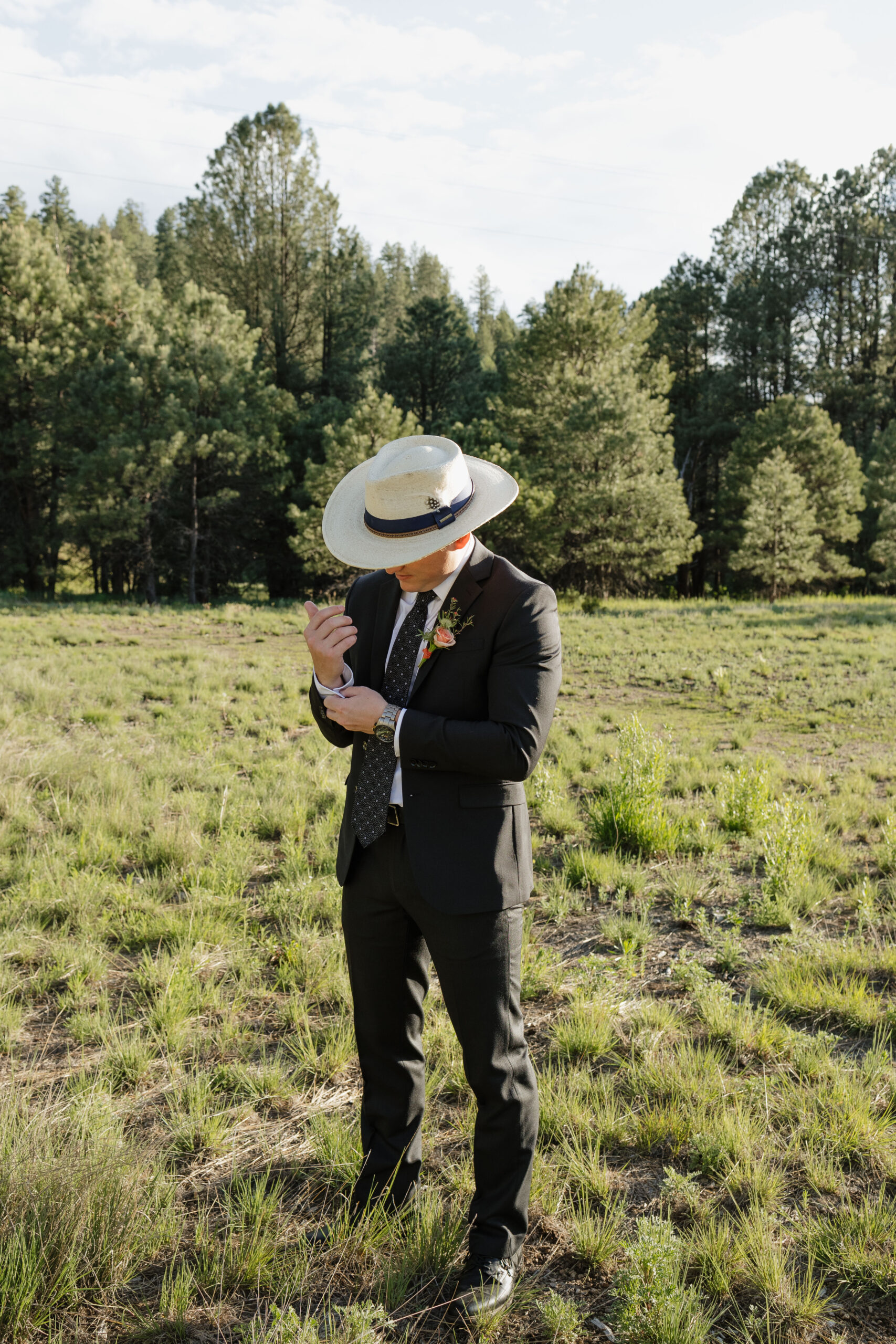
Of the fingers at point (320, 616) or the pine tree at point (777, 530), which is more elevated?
the pine tree at point (777, 530)

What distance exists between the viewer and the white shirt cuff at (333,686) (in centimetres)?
238

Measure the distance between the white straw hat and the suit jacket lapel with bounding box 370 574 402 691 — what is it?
20 centimetres

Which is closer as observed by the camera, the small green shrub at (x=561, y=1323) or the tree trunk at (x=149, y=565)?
the small green shrub at (x=561, y=1323)

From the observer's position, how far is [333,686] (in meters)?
2.40

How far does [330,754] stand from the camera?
7.99m

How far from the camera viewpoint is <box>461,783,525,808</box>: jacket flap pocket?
7.46 feet

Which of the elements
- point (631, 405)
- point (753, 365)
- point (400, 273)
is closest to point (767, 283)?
point (753, 365)

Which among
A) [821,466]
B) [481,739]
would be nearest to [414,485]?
[481,739]

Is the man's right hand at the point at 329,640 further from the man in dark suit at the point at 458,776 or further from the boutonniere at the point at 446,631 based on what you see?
the boutonniere at the point at 446,631

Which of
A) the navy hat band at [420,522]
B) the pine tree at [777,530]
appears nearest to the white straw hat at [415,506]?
the navy hat band at [420,522]

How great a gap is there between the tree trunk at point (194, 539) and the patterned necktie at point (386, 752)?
26.7 m

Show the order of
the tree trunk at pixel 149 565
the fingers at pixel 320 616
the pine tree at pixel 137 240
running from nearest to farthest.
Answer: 1. the fingers at pixel 320 616
2. the tree trunk at pixel 149 565
3. the pine tree at pixel 137 240

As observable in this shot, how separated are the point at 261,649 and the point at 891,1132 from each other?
14.0 m

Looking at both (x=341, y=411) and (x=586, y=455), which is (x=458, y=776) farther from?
(x=341, y=411)
